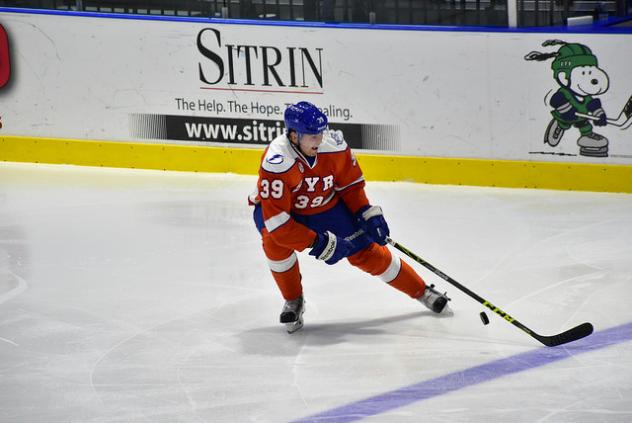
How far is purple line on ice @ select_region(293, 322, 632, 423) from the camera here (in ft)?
12.5

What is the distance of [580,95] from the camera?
22.5 feet

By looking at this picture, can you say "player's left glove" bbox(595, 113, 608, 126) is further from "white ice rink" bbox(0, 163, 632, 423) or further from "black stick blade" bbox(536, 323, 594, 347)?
"black stick blade" bbox(536, 323, 594, 347)

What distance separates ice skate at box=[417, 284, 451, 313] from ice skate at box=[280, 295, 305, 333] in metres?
0.54

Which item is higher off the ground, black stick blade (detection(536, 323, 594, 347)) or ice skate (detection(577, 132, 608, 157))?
ice skate (detection(577, 132, 608, 157))

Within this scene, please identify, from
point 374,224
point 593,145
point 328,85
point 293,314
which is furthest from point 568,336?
point 328,85

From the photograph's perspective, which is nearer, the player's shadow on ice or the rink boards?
the player's shadow on ice

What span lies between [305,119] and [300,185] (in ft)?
0.97

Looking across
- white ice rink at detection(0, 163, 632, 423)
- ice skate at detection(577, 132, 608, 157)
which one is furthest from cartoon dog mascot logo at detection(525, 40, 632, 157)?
white ice rink at detection(0, 163, 632, 423)

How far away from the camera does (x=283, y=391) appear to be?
13.3 ft

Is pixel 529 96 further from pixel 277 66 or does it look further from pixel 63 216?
pixel 63 216

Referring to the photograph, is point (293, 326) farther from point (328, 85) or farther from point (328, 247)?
point (328, 85)

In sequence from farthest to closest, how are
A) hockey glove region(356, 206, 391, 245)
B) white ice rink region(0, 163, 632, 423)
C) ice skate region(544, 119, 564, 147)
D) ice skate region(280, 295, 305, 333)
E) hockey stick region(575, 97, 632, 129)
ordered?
ice skate region(544, 119, 564, 147), hockey stick region(575, 97, 632, 129), ice skate region(280, 295, 305, 333), hockey glove region(356, 206, 391, 245), white ice rink region(0, 163, 632, 423)

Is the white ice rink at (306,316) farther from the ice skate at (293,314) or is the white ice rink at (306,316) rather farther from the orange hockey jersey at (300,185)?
the orange hockey jersey at (300,185)

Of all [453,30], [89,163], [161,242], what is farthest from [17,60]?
[453,30]
